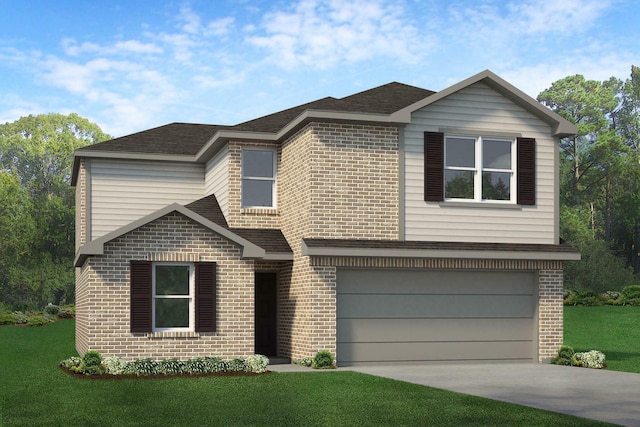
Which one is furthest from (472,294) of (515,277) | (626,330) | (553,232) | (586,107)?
(586,107)

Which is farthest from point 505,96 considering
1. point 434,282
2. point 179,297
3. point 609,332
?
point 609,332

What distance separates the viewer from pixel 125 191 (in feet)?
90.4

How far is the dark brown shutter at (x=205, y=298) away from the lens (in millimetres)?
20906

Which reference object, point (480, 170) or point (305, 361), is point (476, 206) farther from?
point (305, 361)

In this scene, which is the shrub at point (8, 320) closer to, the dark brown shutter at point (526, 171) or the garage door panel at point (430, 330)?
the garage door panel at point (430, 330)

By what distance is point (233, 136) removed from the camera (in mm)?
23906

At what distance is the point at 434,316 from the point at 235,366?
5.63 meters

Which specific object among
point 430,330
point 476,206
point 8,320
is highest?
point 476,206

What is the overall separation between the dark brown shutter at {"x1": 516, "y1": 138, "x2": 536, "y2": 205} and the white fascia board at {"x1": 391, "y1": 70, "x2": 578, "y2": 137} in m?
0.72

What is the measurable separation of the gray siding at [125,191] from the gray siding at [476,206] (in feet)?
28.3

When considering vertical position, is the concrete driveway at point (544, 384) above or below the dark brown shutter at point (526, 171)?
below

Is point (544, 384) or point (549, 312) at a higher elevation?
point (549, 312)

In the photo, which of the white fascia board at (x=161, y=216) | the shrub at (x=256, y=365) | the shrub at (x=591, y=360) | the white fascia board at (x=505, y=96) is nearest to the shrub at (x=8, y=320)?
the white fascia board at (x=161, y=216)

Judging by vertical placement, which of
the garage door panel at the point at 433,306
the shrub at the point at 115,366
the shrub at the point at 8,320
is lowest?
the shrub at the point at 8,320
